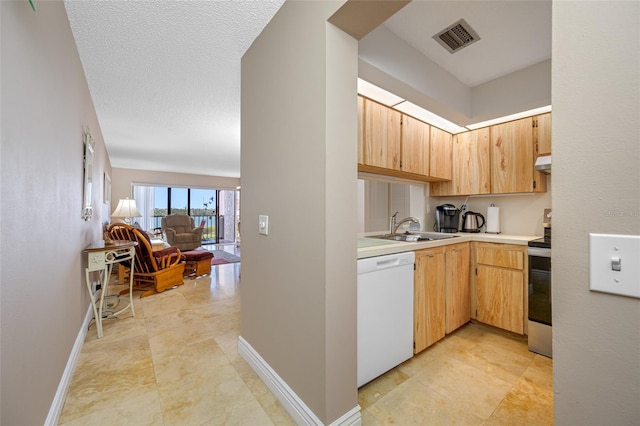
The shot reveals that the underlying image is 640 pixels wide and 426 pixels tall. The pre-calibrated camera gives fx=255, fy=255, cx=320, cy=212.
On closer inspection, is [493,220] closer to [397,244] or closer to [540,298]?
[540,298]

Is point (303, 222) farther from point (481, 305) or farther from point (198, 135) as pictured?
point (198, 135)


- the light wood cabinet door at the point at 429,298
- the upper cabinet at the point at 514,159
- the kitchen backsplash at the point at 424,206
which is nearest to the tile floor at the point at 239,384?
the light wood cabinet door at the point at 429,298

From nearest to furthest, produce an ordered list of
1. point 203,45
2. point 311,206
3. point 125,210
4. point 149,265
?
point 311,206, point 203,45, point 149,265, point 125,210

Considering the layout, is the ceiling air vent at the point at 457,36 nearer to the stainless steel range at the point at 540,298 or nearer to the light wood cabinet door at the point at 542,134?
the light wood cabinet door at the point at 542,134

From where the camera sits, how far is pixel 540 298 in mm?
2070

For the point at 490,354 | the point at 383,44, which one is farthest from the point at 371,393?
the point at 383,44

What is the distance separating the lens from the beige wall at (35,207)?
0.90m

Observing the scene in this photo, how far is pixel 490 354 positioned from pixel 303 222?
1951mm

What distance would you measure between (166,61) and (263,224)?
172cm

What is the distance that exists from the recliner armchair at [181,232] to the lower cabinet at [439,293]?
20.4ft

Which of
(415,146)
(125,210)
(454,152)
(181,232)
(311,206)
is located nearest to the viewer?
(311,206)

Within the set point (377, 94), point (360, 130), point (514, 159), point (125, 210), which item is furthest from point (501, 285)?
point (125, 210)

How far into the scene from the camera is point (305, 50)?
1.34 meters

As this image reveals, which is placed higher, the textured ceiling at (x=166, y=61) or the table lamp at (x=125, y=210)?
the textured ceiling at (x=166, y=61)
